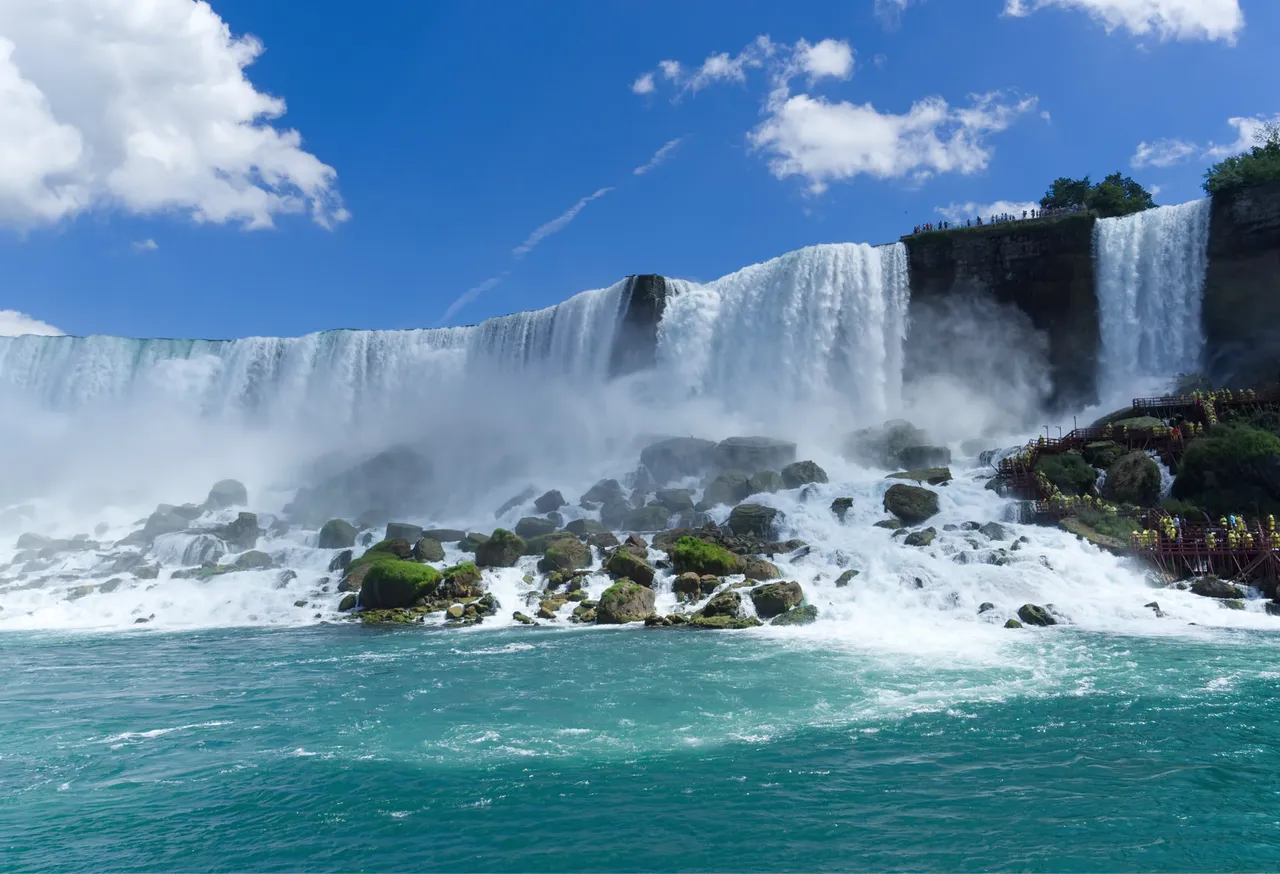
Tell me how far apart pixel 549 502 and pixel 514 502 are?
2.40 metres

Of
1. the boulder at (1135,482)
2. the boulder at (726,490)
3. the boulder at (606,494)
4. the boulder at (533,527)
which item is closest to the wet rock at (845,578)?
the boulder at (1135,482)

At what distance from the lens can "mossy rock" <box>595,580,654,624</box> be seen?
20.1 metres

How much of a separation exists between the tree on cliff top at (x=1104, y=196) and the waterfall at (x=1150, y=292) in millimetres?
8102

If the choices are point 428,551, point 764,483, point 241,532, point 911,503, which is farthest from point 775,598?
point 241,532

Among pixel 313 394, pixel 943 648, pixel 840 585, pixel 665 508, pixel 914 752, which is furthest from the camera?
pixel 313 394

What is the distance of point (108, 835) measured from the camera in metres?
7.77

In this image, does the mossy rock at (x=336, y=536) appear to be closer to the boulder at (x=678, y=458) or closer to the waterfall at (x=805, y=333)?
the boulder at (x=678, y=458)

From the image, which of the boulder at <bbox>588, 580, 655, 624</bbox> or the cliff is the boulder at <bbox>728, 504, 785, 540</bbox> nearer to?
the boulder at <bbox>588, 580, 655, 624</bbox>

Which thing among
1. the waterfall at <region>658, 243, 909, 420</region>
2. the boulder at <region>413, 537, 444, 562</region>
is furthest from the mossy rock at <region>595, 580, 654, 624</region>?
the waterfall at <region>658, 243, 909, 420</region>

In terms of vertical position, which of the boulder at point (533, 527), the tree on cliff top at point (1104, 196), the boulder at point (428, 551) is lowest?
the boulder at point (428, 551)

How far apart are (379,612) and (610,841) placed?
1605cm

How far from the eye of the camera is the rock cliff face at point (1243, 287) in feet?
103

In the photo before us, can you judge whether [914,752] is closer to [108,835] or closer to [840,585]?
[108,835]

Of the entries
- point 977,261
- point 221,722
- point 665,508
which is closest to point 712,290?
point 977,261
